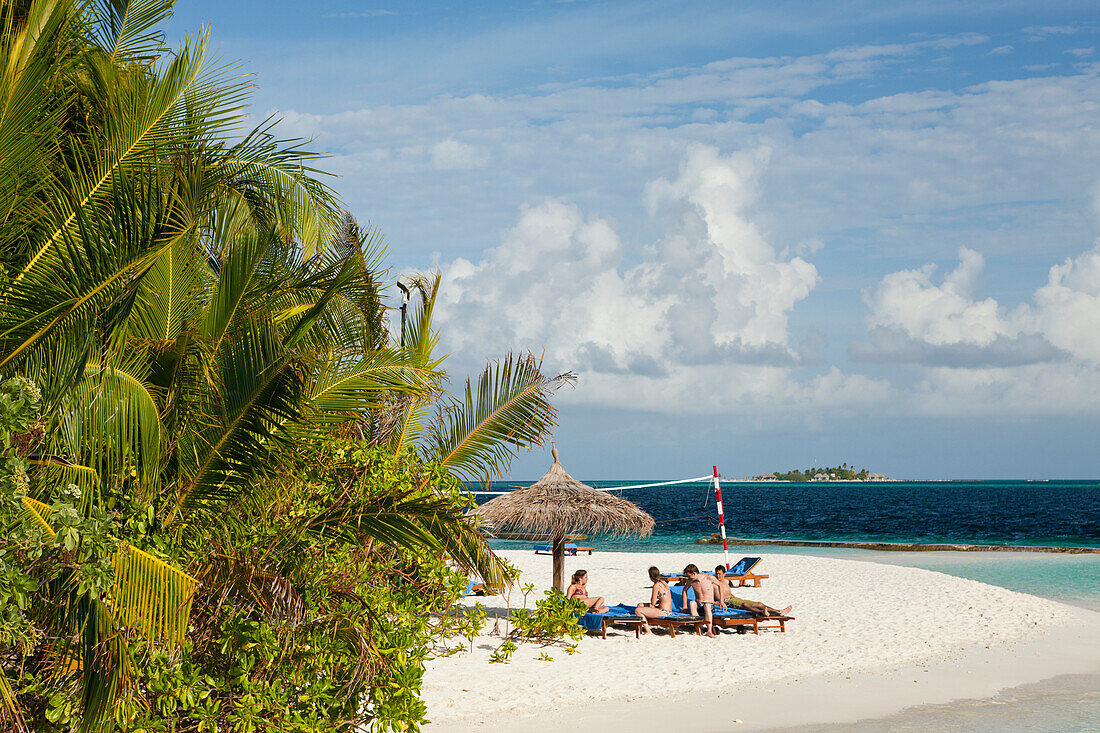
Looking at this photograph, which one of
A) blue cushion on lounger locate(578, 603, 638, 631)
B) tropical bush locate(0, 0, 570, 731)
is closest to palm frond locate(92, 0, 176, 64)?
tropical bush locate(0, 0, 570, 731)

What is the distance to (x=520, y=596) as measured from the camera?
1428 cm

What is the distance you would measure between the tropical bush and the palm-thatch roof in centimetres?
529

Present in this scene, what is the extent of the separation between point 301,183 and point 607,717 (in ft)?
15.9

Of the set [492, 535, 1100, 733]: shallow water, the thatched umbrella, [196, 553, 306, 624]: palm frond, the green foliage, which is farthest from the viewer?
the thatched umbrella

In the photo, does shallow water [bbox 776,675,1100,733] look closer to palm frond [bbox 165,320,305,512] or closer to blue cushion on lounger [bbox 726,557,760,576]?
palm frond [bbox 165,320,305,512]

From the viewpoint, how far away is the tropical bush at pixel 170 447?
352cm

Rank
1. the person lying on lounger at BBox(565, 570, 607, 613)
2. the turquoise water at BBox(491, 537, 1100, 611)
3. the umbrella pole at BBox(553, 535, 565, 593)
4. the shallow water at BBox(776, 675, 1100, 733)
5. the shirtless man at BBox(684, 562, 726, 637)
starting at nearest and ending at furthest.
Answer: the shallow water at BBox(776, 675, 1100, 733) < the person lying on lounger at BBox(565, 570, 607, 613) < the shirtless man at BBox(684, 562, 726, 637) < the umbrella pole at BBox(553, 535, 565, 593) < the turquoise water at BBox(491, 537, 1100, 611)

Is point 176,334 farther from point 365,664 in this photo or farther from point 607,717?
point 607,717

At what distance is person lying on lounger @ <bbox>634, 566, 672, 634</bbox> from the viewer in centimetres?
1097

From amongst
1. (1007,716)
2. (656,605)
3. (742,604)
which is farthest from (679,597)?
(1007,716)

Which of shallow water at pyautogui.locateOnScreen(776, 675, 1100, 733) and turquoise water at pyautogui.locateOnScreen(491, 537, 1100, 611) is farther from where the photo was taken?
turquoise water at pyautogui.locateOnScreen(491, 537, 1100, 611)

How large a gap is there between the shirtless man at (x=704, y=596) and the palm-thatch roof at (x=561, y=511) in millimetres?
843

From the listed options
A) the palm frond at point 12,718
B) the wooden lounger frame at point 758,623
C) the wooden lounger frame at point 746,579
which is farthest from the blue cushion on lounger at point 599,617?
the palm frond at point 12,718

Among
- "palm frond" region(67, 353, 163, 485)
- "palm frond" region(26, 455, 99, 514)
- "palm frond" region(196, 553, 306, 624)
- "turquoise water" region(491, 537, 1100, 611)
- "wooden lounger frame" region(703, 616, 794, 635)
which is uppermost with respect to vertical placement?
"palm frond" region(67, 353, 163, 485)
